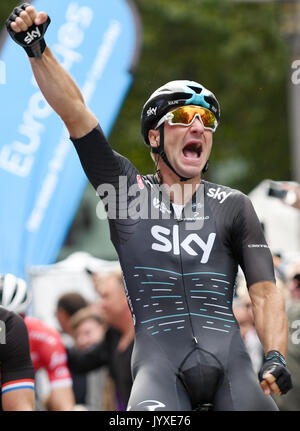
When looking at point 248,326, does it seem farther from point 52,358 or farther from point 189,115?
point 189,115

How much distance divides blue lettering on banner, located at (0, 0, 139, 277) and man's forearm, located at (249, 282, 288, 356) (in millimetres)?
5177

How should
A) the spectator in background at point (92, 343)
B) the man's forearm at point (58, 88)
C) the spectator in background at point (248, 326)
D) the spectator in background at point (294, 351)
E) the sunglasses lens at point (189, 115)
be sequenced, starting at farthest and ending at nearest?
the spectator in background at point (92, 343), the spectator in background at point (248, 326), the spectator in background at point (294, 351), the sunglasses lens at point (189, 115), the man's forearm at point (58, 88)

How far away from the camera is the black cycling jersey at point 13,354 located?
4.59 metres

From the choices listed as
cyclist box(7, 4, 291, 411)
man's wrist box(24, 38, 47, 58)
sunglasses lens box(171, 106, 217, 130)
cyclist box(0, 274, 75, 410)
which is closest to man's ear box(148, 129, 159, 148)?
cyclist box(7, 4, 291, 411)

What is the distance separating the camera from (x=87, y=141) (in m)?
4.10

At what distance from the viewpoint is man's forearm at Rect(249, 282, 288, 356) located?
4012 millimetres

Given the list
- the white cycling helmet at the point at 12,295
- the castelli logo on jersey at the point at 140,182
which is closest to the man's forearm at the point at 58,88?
the castelli logo on jersey at the point at 140,182

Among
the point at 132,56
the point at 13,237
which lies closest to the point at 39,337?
the point at 13,237

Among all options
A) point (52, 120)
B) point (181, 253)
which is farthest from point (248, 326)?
point (181, 253)

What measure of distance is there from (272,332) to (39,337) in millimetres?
3273

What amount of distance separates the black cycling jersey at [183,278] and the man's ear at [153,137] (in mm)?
207

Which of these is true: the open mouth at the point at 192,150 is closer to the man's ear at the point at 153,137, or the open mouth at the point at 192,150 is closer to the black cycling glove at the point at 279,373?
the man's ear at the point at 153,137

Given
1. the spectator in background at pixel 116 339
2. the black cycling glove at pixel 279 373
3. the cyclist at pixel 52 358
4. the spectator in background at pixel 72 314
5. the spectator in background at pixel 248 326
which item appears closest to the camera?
the black cycling glove at pixel 279 373
